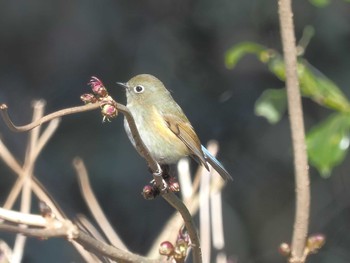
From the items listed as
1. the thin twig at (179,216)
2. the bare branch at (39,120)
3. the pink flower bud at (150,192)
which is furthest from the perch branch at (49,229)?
the thin twig at (179,216)

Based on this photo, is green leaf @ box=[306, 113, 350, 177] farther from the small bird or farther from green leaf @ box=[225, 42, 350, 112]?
the small bird

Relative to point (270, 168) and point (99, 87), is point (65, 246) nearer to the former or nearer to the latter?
point (270, 168)

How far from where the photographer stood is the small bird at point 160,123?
279 centimetres

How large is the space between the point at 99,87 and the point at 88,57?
14.3ft

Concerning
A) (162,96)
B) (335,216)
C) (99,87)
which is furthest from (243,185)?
(99,87)

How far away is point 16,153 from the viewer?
5152 millimetres

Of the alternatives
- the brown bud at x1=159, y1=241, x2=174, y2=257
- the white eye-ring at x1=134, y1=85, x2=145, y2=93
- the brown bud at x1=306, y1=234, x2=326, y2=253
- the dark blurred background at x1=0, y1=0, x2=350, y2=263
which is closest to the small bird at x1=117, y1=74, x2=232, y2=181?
the white eye-ring at x1=134, y1=85, x2=145, y2=93

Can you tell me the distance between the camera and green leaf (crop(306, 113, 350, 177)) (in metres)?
2.92

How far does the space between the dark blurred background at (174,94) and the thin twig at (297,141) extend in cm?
350

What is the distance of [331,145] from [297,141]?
1.04 metres

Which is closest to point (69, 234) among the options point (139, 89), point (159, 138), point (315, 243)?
point (315, 243)

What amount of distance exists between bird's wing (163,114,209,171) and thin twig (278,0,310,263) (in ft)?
2.33

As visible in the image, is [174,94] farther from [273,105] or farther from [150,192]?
[150,192]

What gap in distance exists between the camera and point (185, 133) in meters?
2.86
